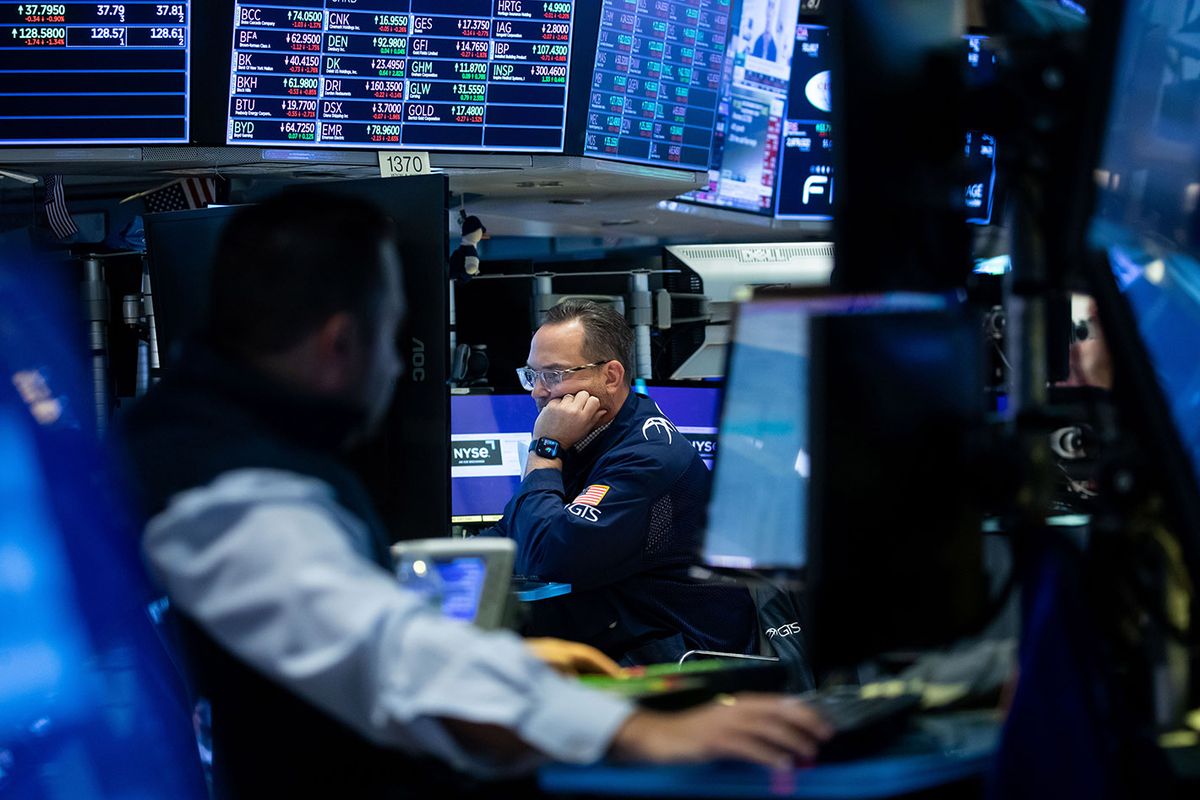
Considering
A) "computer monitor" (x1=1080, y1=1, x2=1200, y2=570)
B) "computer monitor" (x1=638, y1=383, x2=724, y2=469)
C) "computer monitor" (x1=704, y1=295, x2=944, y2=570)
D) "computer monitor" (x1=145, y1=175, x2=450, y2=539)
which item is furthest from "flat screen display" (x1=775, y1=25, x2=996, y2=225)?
"computer monitor" (x1=704, y1=295, x2=944, y2=570)

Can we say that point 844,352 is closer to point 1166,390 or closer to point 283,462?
point 1166,390

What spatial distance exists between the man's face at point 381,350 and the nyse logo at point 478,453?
8.33 feet

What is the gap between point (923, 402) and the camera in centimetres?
163

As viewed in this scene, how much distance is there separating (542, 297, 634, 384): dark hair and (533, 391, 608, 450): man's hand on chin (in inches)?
5.4

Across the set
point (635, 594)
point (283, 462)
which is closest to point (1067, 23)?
point (283, 462)

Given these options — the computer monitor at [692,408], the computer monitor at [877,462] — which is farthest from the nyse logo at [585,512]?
the computer monitor at [877,462]

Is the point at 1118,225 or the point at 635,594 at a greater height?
the point at 1118,225

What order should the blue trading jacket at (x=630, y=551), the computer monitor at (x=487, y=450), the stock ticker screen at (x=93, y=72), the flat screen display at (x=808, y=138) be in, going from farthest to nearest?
the flat screen display at (x=808, y=138)
the computer monitor at (x=487, y=450)
the blue trading jacket at (x=630, y=551)
the stock ticker screen at (x=93, y=72)

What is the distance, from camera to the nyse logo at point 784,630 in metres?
4.00

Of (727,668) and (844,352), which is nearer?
(844,352)

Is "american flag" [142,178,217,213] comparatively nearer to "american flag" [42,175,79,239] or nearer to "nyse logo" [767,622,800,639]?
"american flag" [42,175,79,239]

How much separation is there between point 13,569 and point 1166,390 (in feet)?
4.38

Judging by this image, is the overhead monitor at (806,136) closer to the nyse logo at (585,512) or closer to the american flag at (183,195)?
the nyse logo at (585,512)

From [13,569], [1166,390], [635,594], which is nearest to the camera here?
[13,569]
